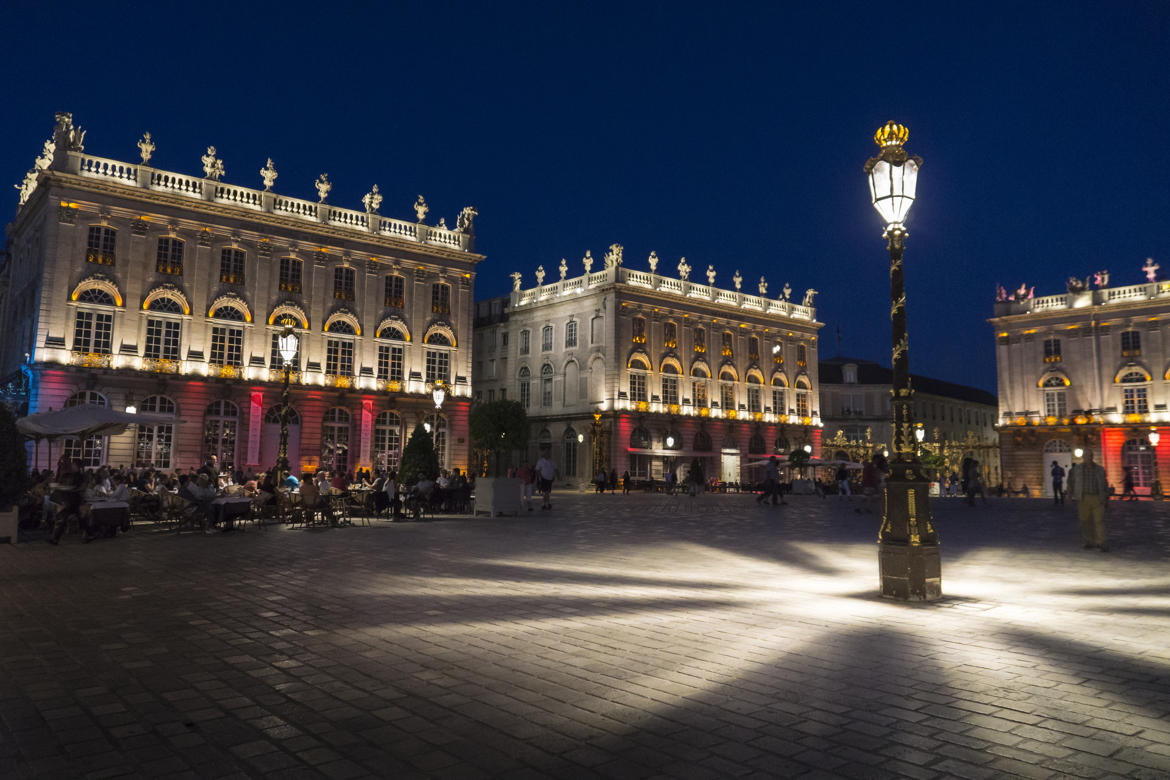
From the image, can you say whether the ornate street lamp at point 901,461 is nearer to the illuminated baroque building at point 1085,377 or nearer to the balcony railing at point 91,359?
the balcony railing at point 91,359

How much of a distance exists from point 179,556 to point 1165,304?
57.7 m

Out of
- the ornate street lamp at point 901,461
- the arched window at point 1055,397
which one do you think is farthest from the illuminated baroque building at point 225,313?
the arched window at point 1055,397

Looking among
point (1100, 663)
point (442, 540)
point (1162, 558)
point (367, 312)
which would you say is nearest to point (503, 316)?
point (367, 312)

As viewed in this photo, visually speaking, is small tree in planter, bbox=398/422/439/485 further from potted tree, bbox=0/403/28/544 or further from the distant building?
the distant building

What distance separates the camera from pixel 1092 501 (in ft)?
41.5

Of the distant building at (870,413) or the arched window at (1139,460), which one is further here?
the distant building at (870,413)

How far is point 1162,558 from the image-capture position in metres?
11.6

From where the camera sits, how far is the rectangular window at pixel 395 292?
40.6 meters

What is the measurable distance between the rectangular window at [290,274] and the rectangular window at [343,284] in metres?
1.72

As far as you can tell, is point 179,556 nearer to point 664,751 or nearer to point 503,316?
point 664,751

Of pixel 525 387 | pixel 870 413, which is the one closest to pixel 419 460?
pixel 525 387

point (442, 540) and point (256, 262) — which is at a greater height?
point (256, 262)

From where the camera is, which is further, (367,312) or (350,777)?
(367,312)

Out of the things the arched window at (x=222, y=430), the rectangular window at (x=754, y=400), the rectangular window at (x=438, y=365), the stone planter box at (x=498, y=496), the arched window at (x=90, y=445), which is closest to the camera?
the stone planter box at (x=498, y=496)
